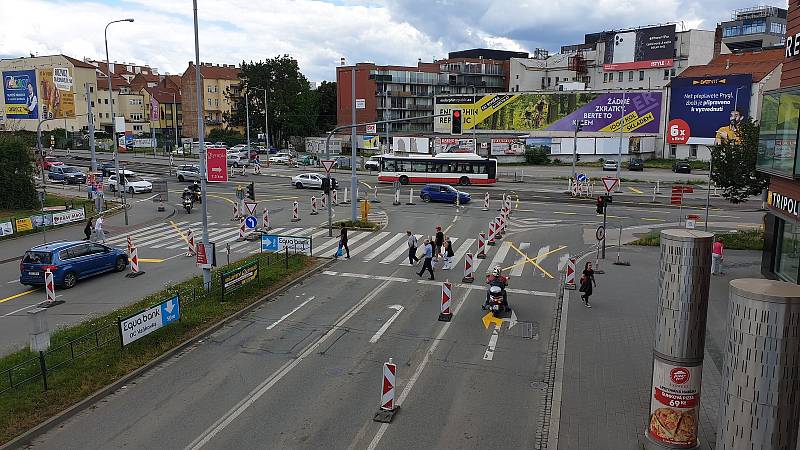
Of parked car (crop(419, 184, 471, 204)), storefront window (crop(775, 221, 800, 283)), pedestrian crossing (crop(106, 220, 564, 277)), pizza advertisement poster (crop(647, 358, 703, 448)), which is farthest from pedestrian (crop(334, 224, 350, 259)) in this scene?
parked car (crop(419, 184, 471, 204))

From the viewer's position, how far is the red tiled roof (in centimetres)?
6656

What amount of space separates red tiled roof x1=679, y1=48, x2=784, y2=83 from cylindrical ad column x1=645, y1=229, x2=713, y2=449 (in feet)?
225

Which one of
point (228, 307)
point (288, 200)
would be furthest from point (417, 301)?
point (288, 200)

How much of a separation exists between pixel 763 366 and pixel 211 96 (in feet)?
381

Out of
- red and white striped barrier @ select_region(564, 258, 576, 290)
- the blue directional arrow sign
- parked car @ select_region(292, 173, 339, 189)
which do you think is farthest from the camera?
parked car @ select_region(292, 173, 339, 189)

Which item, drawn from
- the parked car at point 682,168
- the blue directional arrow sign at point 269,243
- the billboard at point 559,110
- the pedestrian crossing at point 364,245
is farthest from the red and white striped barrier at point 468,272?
the billboard at point 559,110

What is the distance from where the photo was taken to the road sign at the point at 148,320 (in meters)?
13.5

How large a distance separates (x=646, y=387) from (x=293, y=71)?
9487 centimetres

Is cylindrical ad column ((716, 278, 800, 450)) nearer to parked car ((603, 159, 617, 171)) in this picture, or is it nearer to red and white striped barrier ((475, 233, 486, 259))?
red and white striped barrier ((475, 233, 486, 259))

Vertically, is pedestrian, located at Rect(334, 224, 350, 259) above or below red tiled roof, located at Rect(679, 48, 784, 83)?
below

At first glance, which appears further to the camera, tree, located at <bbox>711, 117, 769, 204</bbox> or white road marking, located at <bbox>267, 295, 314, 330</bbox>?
tree, located at <bbox>711, 117, 769, 204</bbox>

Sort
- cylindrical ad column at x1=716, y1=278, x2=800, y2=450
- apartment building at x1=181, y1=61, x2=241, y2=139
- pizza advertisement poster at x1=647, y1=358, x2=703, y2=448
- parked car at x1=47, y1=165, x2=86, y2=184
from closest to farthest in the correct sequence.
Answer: cylindrical ad column at x1=716, y1=278, x2=800, y2=450
pizza advertisement poster at x1=647, y1=358, x2=703, y2=448
parked car at x1=47, y1=165, x2=86, y2=184
apartment building at x1=181, y1=61, x2=241, y2=139

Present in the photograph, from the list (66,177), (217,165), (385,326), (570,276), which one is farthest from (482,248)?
(66,177)

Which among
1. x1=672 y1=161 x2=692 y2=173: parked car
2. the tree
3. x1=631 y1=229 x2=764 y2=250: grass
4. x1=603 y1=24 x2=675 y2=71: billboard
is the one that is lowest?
x1=631 y1=229 x2=764 y2=250: grass
